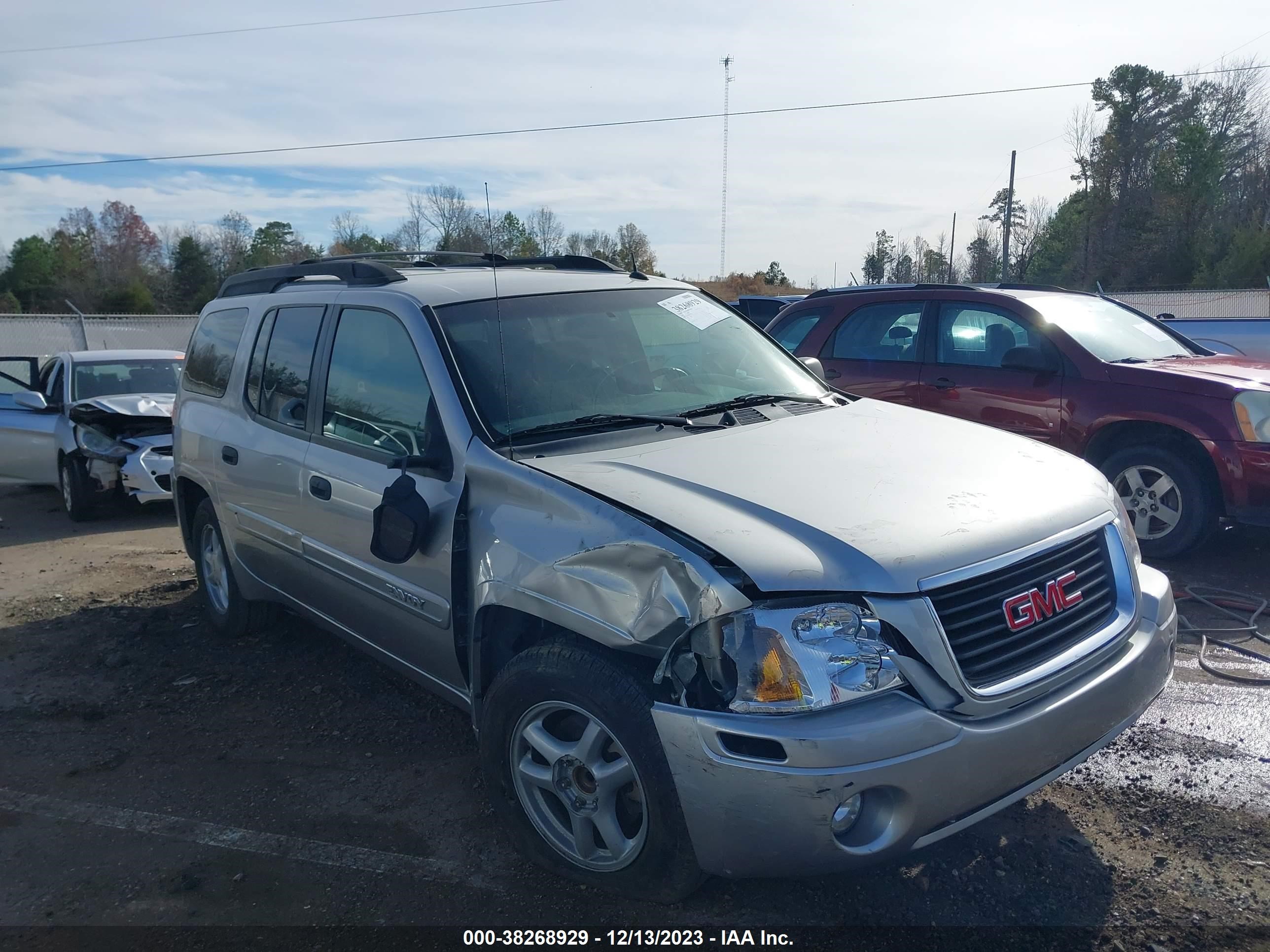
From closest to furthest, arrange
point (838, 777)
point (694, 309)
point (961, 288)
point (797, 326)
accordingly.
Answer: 1. point (838, 777)
2. point (694, 309)
3. point (961, 288)
4. point (797, 326)

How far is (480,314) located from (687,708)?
1906 millimetres

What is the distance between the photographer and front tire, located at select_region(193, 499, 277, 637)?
5.27m

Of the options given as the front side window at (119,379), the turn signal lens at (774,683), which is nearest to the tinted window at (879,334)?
the turn signal lens at (774,683)

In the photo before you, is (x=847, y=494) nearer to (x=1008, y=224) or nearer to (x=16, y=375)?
(x=16, y=375)

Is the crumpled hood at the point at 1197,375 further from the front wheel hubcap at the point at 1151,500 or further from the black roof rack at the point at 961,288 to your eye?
the black roof rack at the point at 961,288

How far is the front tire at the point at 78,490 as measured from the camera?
8836 mm

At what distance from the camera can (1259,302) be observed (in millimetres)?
23234

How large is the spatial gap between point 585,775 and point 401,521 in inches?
42.4

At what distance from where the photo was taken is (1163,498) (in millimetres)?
6031

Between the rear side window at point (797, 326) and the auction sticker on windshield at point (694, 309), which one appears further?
the rear side window at point (797, 326)

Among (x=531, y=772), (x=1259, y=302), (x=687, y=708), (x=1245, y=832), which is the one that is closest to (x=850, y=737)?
(x=687, y=708)

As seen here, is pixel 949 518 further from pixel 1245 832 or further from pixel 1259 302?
pixel 1259 302

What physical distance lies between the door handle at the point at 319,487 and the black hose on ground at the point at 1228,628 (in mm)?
3650

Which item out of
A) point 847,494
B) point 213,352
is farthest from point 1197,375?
point 213,352
